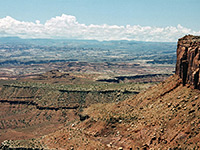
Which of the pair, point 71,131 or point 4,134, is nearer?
→ point 71,131

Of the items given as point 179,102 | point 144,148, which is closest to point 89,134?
→ point 144,148

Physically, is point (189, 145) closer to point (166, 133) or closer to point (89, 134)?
point (166, 133)

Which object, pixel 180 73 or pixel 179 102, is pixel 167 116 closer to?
pixel 179 102

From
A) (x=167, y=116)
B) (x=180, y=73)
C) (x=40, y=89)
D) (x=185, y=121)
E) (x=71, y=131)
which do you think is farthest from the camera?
(x=40, y=89)

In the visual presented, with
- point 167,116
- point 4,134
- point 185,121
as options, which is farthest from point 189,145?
point 4,134

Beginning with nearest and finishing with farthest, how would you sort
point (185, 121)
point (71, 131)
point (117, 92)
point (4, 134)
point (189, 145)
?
point (189, 145) < point (185, 121) < point (71, 131) < point (4, 134) < point (117, 92)

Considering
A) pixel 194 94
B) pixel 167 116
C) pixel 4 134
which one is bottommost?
pixel 4 134

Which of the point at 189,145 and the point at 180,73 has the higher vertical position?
the point at 180,73
